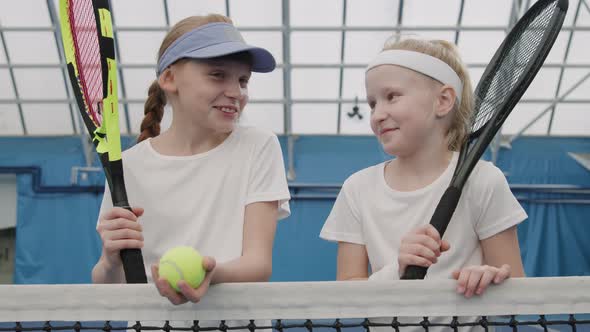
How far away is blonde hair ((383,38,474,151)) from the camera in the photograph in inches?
71.7

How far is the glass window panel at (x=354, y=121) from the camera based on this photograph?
1070 centimetres

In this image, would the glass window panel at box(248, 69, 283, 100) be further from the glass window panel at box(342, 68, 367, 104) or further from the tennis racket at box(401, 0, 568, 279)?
the tennis racket at box(401, 0, 568, 279)

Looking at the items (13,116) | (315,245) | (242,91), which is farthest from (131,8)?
(242,91)

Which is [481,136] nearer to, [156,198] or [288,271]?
[156,198]

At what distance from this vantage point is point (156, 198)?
66.8 inches

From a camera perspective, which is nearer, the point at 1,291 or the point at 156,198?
the point at 1,291

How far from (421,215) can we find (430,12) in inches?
338

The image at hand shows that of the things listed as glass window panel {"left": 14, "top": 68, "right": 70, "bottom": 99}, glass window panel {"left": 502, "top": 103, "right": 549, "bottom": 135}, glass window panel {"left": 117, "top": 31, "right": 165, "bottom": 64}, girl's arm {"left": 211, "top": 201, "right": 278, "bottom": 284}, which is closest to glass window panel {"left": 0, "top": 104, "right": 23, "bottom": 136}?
glass window panel {"left": 14, "top": 68, "right": 70, "bottom": 99}

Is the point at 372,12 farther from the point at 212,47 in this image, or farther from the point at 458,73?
the point at 212,47

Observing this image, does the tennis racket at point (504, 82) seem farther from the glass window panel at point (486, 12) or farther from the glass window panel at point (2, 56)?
the glass window panel at point (2, 56)

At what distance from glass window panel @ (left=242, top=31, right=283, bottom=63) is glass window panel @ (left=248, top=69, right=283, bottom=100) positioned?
0.27 m

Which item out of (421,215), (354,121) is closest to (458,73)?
(421,215)

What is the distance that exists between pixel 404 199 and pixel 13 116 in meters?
10.4

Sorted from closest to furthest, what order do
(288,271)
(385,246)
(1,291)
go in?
(1,291), (385,246), (288,271)
